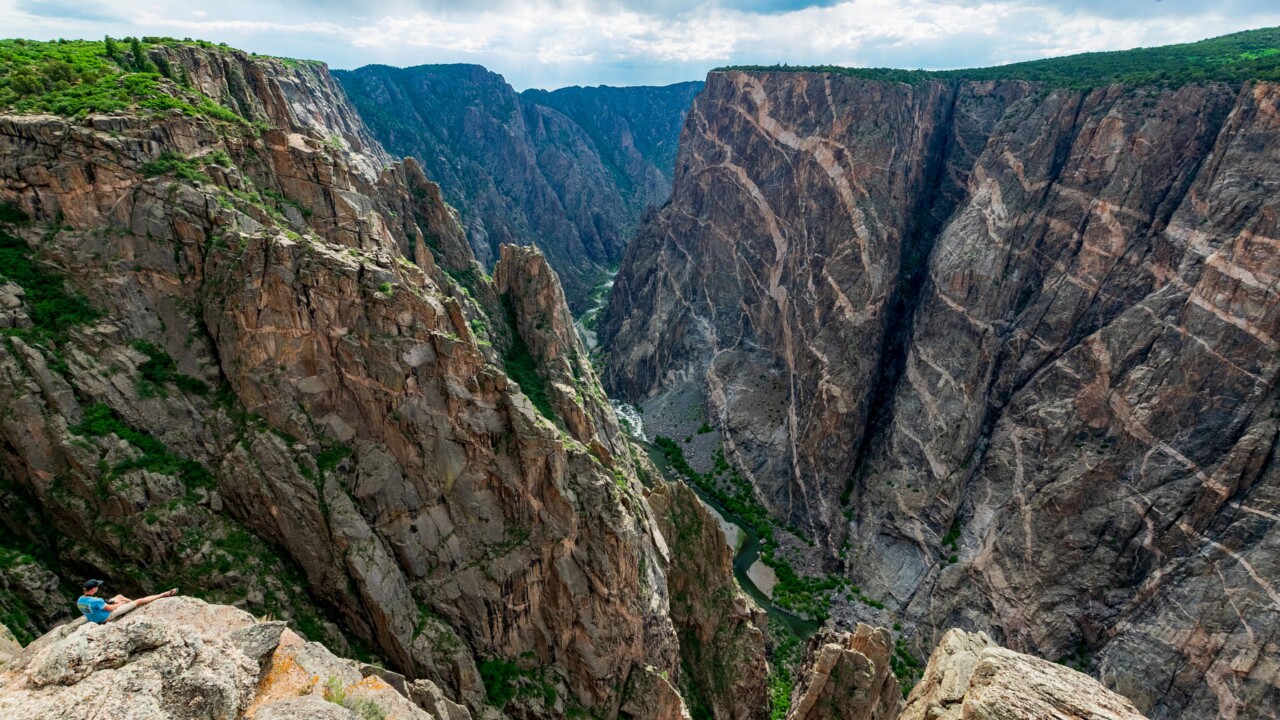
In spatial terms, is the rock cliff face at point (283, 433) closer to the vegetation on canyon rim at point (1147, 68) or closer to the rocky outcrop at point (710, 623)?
the rocky outcrop at point (710, 623)

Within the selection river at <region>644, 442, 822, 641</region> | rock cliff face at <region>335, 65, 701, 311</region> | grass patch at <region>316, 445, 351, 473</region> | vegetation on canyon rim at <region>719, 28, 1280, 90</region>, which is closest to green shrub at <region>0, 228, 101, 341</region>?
grass patch at <region>316, 445, 351, 473</region>

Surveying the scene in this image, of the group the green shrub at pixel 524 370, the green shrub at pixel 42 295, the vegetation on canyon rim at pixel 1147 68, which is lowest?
the green shrub at pixel 524 370

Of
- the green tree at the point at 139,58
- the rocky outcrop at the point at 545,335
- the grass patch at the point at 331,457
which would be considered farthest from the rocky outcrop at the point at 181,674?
the green tree at the point at 139,58

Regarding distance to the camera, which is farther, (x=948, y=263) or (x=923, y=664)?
(x=948, y=263)

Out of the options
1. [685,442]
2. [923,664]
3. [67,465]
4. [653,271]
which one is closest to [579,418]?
[67,465]

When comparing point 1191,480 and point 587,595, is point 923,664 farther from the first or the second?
point 587,595

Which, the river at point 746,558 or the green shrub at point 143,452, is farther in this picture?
the river at point 746,558

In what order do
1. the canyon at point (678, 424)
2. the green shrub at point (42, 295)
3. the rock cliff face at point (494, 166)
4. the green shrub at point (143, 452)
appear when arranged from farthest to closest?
the rock cliff face at point (494, 166), the green shrub at point (42, 295), the green shrub at point (143, 452), the canyon at point (678, 424)
